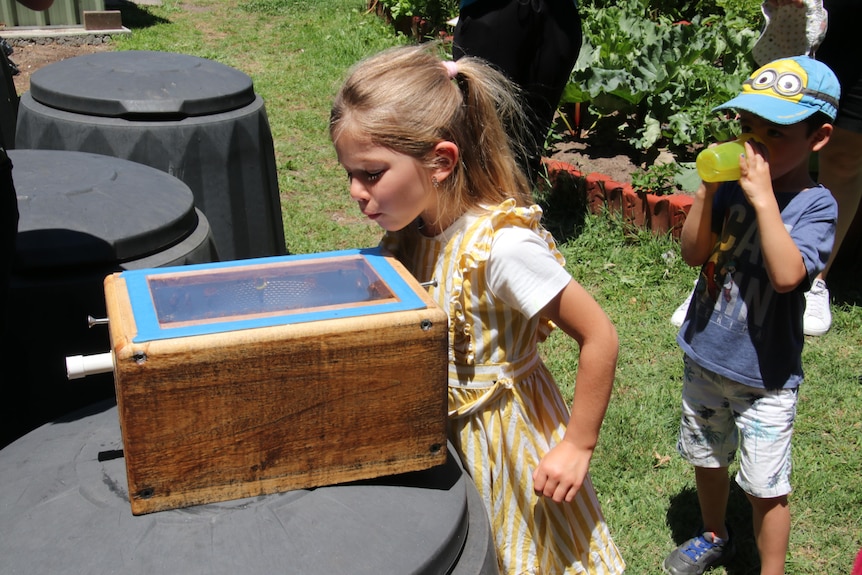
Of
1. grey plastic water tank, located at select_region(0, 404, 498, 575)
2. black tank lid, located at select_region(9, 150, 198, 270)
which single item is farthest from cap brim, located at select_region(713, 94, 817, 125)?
black tank lid, located at select_region(9, 150, 198, 270)

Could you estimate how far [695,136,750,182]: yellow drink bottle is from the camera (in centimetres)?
201

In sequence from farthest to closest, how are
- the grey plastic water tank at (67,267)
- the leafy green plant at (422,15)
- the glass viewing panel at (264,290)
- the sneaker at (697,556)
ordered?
the leafy green plant at (422,15)
the sneaker at (697,556)
the grey plastic water tank at (67,267)
the glass viewing panel at (264,290)

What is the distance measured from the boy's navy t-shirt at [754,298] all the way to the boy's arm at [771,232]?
0.06 meters

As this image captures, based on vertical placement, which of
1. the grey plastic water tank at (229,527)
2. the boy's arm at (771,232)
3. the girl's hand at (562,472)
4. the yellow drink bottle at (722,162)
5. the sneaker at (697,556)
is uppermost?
the yellow drink bottle at (722,162)

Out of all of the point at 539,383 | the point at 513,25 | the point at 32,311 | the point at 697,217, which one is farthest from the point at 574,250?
the point at 32,311

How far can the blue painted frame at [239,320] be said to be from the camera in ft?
3.86

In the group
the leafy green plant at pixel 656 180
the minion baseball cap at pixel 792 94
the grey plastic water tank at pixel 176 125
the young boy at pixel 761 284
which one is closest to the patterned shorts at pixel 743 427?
the young boy at pixel 761 284

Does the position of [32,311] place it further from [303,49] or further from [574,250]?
[303,49]

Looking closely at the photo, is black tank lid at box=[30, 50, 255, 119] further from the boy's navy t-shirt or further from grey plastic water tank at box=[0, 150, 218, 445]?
the boy's navy t-shirt

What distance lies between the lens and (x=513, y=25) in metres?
3.92

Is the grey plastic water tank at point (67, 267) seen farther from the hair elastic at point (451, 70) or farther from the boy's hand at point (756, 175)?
the boy's hand at point (756, 175)

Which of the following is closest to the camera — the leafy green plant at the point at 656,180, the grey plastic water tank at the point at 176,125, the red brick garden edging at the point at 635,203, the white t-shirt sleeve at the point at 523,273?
the white t-shirt sleeve at the point at 523,273

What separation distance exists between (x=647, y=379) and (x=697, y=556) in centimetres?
96

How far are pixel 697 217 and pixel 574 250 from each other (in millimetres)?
2074
